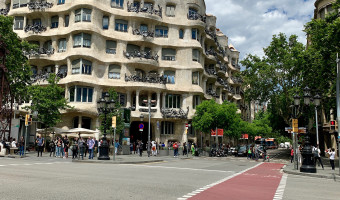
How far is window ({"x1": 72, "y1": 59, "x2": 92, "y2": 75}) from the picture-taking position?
4050cm

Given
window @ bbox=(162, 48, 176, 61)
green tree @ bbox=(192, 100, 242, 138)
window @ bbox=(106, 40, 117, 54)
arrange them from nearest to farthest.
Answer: green tree @ bbox=(192, 100, 242, 138) < window @ bbox=(106, 40, 117, 54) < window @ bbox=(162, 48, 176, 61)

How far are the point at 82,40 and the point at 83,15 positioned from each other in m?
3.19

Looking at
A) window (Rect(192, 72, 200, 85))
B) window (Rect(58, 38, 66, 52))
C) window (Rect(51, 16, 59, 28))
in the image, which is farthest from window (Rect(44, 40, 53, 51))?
window (Rect(192, 72, 200, 85))

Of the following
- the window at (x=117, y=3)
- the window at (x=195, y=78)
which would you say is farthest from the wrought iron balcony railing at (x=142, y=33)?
the window at (x=195, y=78)

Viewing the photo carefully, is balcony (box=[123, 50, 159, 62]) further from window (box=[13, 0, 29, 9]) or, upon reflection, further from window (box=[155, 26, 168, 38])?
window (box=[13, 0, 29, 9])

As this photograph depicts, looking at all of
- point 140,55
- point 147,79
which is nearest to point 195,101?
point 147,79

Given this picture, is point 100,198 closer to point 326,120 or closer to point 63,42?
point 63,42

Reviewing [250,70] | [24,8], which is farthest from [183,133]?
[24,8]

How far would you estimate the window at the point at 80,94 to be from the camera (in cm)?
3994

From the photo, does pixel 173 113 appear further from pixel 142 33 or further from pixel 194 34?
pixel 194 34

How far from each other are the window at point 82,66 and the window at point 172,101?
11298mm

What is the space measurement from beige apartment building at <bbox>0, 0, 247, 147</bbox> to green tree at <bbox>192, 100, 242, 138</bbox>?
303 centimetres

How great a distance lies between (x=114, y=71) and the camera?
43.4 metres

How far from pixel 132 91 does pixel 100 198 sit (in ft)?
121
